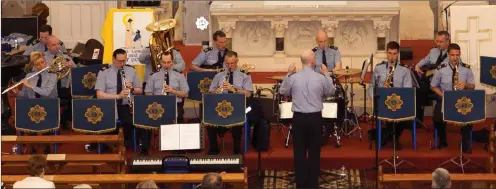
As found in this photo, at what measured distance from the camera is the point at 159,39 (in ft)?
52.9

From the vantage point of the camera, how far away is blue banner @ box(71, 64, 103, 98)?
16.3 meters

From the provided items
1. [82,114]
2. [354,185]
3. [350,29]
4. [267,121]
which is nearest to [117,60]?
[82,114]

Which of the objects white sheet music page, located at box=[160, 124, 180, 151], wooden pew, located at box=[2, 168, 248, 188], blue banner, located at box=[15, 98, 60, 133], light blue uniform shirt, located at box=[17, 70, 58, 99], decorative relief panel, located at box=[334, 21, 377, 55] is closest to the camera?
wooden pew, located at box=[2, 168, 248, 188]

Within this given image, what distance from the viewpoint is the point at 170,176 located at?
519 inches

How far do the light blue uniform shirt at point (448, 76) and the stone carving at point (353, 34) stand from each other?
3397 millimetres

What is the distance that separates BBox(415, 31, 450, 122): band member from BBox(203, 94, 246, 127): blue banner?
8.63 feet

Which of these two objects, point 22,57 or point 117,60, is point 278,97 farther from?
point 22,57

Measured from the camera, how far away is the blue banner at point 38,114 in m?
15.3

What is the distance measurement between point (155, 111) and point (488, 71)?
15.2ft

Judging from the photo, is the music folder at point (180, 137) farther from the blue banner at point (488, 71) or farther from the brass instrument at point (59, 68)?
the blue banner at point (488, 71)

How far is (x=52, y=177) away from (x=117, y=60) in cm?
270

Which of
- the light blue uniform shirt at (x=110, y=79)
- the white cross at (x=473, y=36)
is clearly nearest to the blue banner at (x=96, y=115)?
the light blue uniform shirt at (x=110, y=79)

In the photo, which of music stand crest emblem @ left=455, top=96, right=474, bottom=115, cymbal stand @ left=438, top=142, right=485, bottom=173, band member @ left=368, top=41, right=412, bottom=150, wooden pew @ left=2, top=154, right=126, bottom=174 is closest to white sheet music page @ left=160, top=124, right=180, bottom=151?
wooden pew @ left=2, top=154, right=126, bottom=174

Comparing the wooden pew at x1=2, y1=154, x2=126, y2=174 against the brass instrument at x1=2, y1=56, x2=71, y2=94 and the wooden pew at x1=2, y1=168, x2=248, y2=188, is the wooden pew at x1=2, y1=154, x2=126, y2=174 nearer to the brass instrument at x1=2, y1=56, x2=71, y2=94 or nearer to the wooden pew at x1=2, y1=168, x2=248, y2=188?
the wooden pew at x1=2, y1=168, x2=248, y2=188
